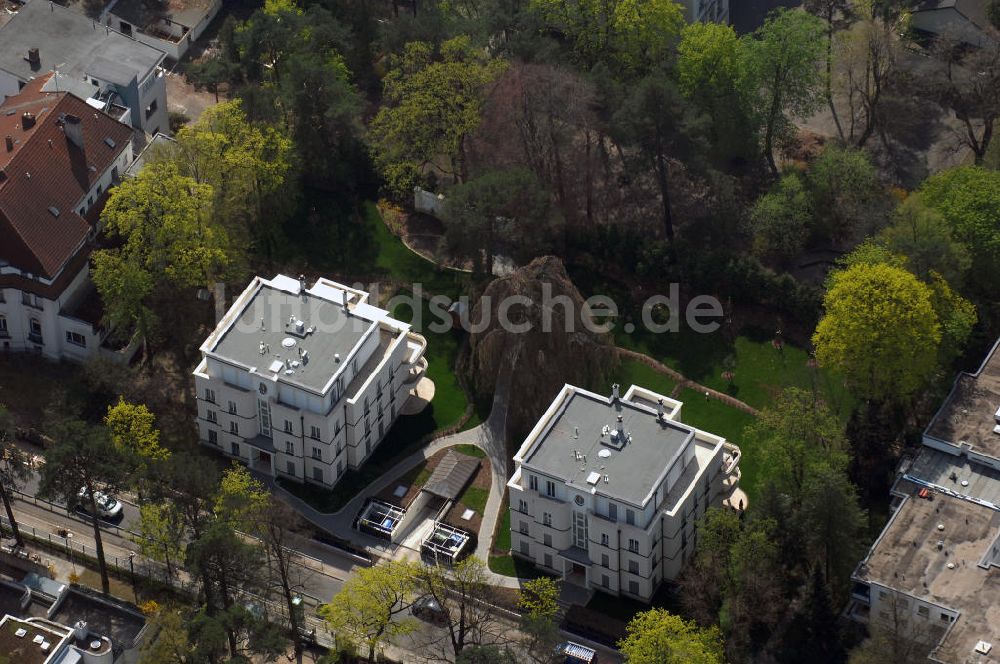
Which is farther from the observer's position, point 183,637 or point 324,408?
point 324,408

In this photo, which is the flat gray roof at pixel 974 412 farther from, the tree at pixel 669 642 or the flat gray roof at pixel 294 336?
the flat gray roof at pixel 294 336

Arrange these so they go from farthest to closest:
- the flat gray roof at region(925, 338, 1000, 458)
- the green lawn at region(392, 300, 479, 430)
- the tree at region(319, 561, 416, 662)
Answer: the green lawn at region(392, 300, 479, 430)
the flat gray roof at region(925, 338, 1000, 458)
the tree at region(319, 561, 416, 662)

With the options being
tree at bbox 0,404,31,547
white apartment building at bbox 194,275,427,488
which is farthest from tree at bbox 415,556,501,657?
tree at bbox 0,404,31,547

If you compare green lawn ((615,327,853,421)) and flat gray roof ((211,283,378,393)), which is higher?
flat gray roof ((211,283,378,393))

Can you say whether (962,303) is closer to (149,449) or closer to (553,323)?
(553,323)

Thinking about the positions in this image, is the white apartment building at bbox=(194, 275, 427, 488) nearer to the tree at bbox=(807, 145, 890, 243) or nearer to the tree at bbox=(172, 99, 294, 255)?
the tree at bbox=(172, 99, 294, 255)

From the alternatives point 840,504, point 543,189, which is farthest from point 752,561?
point 543,189

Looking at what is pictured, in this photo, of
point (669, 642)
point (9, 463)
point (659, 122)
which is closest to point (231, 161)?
point (9, 463)
